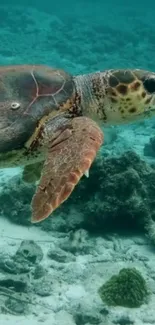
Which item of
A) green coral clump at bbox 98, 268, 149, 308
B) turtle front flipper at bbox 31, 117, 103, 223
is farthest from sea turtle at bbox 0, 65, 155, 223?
green coral clump at bbox 98, 268, 149, 308

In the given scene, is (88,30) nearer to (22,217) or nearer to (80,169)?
(22,217)

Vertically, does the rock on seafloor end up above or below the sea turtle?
below

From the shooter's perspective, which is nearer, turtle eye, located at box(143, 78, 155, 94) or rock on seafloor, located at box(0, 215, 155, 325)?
turtle eye, located at box(143, 78, 155, 94)

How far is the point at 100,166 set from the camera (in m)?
7.29

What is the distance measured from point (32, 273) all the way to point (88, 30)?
27.6 metres

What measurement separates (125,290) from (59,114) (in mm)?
3088

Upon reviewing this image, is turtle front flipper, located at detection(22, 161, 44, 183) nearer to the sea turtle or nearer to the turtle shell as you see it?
the sea turtle

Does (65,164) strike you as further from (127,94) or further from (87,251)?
(87,251)

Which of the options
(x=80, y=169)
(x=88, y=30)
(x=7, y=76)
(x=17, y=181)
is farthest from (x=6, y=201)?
(x=88, y=30)

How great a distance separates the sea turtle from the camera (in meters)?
2.85

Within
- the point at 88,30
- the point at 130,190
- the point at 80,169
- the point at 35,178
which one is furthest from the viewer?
the point at 88,30

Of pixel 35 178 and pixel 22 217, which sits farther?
pixel 22 217

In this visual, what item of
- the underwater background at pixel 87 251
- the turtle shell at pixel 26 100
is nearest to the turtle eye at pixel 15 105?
the turtle shell at pixel 26 100

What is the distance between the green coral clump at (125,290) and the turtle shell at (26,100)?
2.98 metres
